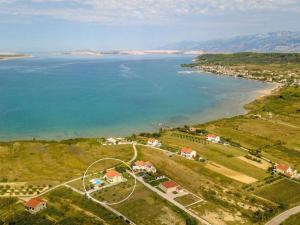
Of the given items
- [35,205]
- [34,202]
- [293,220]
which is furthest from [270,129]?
[35,205]

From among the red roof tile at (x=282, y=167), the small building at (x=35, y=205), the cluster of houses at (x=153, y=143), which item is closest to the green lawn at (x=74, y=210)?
the small building at (x=35, y=205)

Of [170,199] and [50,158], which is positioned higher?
[170,199]

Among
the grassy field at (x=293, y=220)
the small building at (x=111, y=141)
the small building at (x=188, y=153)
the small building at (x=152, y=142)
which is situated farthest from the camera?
the small building at (x=111, y=141)

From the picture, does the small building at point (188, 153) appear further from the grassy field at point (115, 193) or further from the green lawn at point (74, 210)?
the green lawn at point (74, 210)

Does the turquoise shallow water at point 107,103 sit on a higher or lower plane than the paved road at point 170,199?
lower

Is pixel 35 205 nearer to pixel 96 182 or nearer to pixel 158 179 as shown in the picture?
pixel 96 182
